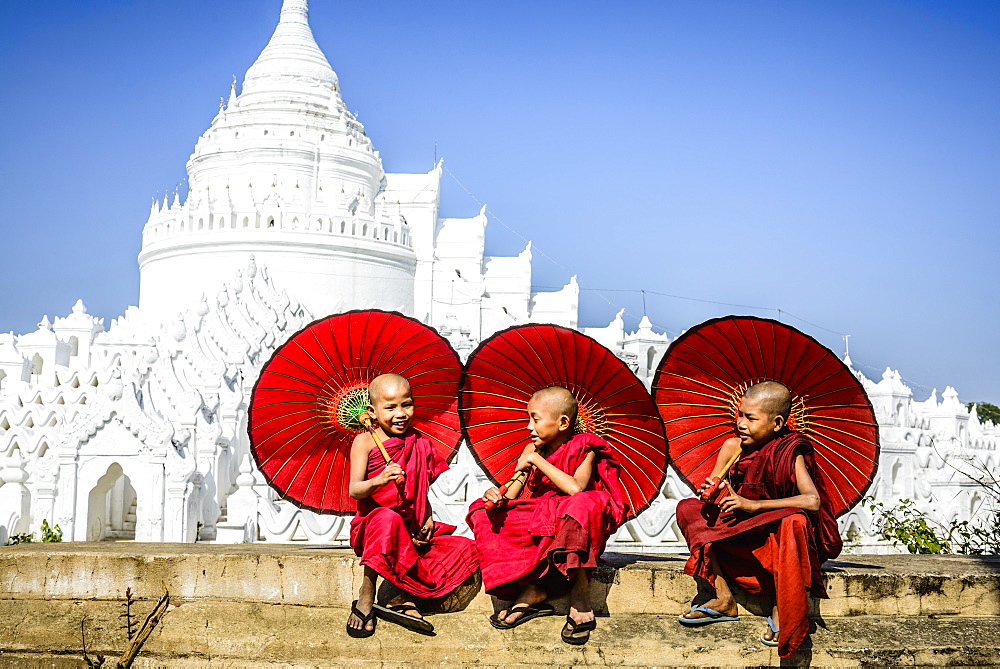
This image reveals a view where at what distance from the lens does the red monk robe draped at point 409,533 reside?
16.1 ft

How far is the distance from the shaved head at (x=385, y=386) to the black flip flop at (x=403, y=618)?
1.07 m

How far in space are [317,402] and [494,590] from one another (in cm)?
156

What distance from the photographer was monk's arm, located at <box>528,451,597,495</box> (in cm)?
501

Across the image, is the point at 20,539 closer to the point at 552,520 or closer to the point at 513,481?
the point at 513,481

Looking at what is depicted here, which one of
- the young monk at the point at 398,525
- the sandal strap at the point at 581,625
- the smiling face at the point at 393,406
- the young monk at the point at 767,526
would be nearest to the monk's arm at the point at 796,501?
the young monk at the point at 767,526

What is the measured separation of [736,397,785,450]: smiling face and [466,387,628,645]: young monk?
721 millimetres

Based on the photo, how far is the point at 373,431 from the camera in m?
5.22

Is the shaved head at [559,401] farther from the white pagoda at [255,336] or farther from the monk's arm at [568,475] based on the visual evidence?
the white pagoda at [255,336]

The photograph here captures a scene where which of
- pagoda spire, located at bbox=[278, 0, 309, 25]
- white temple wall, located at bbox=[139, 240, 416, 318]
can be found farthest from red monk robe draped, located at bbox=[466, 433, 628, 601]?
pagoda spire, located at bbox=[278, 0, 309, 25]

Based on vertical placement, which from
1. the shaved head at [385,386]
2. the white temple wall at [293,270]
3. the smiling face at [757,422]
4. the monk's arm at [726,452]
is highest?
the white temple wall at [293,270]

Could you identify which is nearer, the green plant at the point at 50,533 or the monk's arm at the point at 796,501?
the monk's arm at the point at 796,501

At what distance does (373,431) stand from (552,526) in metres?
1.08

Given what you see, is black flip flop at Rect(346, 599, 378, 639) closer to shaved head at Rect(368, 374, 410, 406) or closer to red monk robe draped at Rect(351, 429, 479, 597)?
red monk robe draped at Rect(351, 429, 479, 597)

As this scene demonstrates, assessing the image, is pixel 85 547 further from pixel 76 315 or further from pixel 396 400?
pixel 76 315
